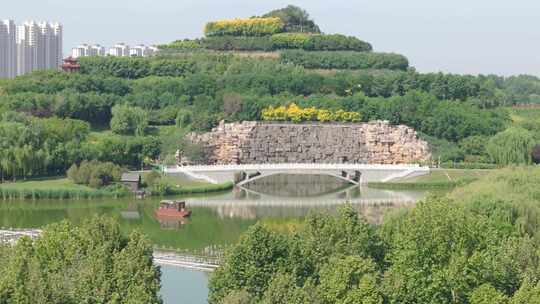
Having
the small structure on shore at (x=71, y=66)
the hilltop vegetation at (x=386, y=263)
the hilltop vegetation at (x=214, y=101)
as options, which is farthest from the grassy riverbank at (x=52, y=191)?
the small structure on shore at (x=71, y=66)

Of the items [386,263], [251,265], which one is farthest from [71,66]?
[251,265]

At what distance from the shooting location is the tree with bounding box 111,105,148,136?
6850 cm

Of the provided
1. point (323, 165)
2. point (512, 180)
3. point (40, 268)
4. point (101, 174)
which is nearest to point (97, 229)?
point (40, 268)

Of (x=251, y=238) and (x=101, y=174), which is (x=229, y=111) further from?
(x=251, y=238)

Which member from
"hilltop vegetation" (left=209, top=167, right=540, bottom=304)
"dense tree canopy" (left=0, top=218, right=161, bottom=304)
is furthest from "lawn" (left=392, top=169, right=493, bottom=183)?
"dense tree canopy" (left=0, top=218, right=161, bottom=304)

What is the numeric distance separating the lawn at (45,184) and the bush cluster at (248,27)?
33.0 meters

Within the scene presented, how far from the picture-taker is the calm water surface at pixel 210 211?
42419mm

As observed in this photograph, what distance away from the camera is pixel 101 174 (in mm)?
57375

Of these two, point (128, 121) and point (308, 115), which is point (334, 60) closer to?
point (308, 115)

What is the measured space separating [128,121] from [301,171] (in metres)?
11.3

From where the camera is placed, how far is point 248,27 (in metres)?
88.4

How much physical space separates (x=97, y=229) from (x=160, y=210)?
1977cm

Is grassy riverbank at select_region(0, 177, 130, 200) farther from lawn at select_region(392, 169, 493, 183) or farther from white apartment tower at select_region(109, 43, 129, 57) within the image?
white apartment tower at select_region(109, 43, 129, 57)

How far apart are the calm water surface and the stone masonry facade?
17.4 ft
